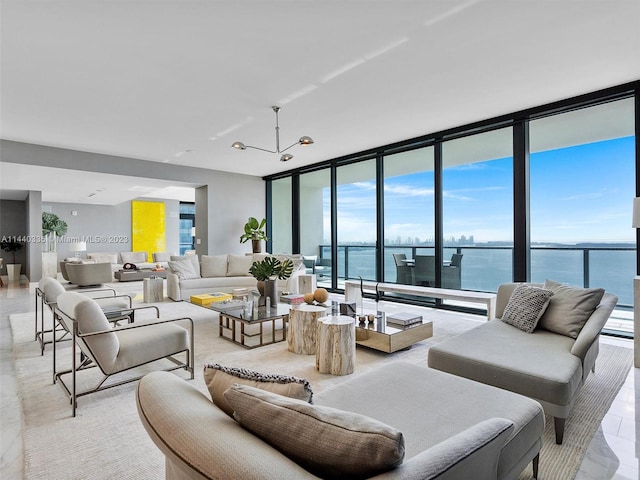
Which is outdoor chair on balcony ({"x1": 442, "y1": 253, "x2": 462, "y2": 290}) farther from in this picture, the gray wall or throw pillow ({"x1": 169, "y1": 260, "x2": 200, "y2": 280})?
the gray wall

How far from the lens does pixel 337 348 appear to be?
3.09 meters

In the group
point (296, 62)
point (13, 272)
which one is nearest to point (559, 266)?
point (296, 62)

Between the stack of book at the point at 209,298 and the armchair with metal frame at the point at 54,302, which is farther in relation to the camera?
the stack of book at the point at 209,298

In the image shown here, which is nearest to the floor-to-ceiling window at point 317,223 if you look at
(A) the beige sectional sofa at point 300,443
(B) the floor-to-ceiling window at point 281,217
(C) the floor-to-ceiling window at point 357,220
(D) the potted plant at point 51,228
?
(C) the floor-to-ceiling window at point 357,220

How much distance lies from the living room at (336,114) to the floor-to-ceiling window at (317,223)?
0.15ft

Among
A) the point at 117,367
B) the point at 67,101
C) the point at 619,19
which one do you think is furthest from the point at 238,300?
the point at 619,19

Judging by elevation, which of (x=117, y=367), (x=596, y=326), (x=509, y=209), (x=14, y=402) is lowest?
(x=14, y=402)

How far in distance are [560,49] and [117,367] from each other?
14.8 feet

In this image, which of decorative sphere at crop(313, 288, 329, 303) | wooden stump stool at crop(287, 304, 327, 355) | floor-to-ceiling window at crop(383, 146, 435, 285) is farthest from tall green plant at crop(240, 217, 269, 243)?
wooden stump stool at crop(287, 304, 327, 355)

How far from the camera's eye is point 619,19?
2.78 metres

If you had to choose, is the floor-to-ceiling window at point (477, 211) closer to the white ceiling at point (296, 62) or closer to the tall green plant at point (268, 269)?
the white ceiling at point (296, 62)

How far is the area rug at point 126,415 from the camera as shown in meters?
1.88

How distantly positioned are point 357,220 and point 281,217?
2.60m

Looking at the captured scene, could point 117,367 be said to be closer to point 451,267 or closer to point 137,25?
point 137,25
